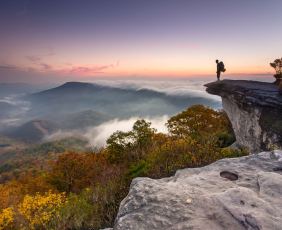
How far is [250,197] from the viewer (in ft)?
23.1

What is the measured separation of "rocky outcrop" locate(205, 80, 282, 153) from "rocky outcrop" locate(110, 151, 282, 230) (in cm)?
1849

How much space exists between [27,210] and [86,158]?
34203mm

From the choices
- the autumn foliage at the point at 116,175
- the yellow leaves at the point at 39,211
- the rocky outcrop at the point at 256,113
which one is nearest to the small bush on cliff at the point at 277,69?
the rocky outcrop at the point at 256,113

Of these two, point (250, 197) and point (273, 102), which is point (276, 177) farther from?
point (273, 102)

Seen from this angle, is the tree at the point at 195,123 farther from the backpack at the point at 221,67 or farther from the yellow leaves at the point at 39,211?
the yellow leaves at the point at 39,211

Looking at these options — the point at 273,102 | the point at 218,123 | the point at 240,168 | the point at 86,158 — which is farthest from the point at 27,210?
the point at 218,123

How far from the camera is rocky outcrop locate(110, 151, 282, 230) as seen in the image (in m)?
6.16

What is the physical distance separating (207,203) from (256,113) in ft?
84.7

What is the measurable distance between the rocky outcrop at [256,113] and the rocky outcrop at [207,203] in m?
18.5

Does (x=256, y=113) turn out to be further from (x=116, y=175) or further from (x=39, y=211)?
(x=39, y=211)

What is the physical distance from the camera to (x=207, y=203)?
682 centimetres

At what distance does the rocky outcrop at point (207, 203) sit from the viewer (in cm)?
616

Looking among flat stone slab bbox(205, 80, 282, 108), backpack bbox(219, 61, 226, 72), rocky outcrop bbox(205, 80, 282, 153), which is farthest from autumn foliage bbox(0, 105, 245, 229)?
backpack bbox(219, 61, 226, 72)

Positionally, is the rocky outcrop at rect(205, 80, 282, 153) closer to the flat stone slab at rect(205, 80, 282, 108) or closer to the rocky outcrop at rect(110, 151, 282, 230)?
the flat stone slab at rect(205, 80, 282, 108)
